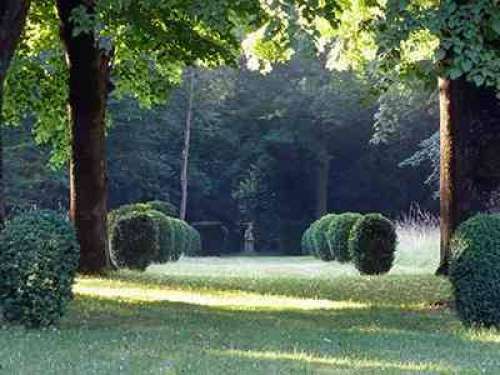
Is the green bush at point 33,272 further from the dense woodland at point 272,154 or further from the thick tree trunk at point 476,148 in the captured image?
the dense woodland at point 272,154

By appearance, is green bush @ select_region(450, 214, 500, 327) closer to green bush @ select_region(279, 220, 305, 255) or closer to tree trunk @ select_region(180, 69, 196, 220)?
tree trunk @ select_region(180, 69, 196, 220)

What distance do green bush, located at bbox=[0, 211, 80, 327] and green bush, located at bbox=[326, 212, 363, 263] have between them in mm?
18847

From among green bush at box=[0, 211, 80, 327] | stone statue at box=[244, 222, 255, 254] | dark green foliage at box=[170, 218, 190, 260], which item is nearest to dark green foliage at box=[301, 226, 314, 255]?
dark green foliage at box=[170, 218, 190, 260]

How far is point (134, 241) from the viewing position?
76.2 ft

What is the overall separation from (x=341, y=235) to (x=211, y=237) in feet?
69.8

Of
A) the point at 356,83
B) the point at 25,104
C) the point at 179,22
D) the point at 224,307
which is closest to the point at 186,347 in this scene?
the point at 224,307

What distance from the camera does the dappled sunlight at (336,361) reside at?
7574mm

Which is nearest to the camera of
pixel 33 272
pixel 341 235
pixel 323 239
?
pixel 33 272

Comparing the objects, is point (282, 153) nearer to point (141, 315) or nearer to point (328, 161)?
point (328, 161)

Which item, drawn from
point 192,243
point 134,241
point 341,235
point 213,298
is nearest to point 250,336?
point 213,298

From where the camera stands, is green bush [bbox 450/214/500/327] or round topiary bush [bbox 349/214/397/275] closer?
green bush [bbox 450/214/500/327]

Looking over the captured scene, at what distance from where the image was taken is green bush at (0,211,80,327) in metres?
9.98

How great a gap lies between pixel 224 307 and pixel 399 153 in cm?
4076

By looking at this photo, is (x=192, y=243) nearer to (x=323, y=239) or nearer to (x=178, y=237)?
(x=178, y=237)
